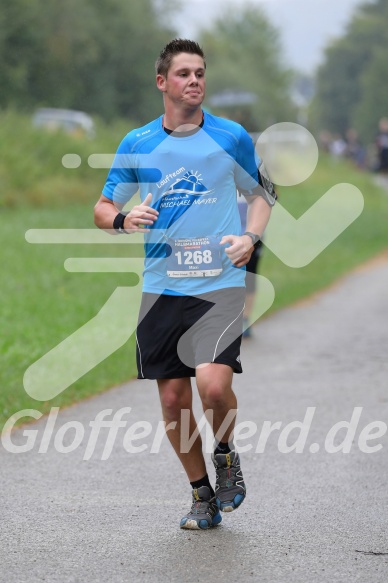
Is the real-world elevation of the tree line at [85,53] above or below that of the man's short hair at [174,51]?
below

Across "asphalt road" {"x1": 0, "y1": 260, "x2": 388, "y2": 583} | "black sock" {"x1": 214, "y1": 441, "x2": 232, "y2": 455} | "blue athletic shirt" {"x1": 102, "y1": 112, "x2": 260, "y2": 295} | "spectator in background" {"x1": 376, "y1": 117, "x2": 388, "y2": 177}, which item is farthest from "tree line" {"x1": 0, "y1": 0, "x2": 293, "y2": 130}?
"black sock" {"x1": 214, "y1": 441, "x2": 232, "y2": 455}

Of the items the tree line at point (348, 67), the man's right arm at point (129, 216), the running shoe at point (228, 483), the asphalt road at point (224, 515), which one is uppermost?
the man's right arm at point (129, 216)

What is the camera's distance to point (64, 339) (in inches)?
476

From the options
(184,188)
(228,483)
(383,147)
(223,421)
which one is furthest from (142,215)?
(383,147)

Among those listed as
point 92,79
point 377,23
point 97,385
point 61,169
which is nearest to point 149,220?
point 97,385

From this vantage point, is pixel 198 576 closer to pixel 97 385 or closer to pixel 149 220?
pixel 149 220

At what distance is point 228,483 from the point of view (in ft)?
19.0

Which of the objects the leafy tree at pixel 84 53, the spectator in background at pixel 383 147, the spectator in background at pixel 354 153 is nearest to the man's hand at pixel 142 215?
the spectator in background at pixel 383 147

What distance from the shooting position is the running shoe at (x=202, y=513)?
572cm

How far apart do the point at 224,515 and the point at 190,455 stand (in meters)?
0.45

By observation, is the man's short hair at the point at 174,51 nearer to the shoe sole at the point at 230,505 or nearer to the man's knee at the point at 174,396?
the man's knee at the point at 174,396

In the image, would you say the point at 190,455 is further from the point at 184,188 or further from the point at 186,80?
the point at 186,80

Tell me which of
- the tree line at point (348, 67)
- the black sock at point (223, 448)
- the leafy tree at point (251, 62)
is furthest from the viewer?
the tree line at point (348, 67)

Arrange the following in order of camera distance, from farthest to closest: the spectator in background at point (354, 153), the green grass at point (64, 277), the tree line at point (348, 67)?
1. the tree line at point (348, 67)
2. the spectator in background at point (354, 153)
3. the green grass at point (64, 277)
